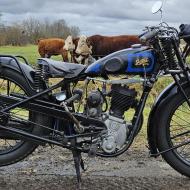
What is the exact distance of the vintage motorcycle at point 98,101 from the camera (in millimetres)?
4602

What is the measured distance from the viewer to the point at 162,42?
4578mm

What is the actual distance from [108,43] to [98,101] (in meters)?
20.6

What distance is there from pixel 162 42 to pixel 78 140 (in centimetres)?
119

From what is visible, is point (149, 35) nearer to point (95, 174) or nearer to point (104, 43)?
point (95, 174)

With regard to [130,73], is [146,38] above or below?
above

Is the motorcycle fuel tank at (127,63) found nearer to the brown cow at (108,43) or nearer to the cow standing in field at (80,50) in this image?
the cow standing in field at (80,50)

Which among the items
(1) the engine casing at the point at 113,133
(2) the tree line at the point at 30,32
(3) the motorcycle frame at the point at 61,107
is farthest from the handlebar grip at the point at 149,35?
(2) the tree line at the point at 30,32

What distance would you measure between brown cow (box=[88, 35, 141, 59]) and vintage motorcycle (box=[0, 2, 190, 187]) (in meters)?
19.9

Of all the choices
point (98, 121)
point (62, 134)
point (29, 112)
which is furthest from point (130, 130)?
point (29, 112)

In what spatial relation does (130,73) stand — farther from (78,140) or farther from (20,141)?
(20,141)

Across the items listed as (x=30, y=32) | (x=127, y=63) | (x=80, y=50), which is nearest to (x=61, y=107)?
(x=127, y=63)

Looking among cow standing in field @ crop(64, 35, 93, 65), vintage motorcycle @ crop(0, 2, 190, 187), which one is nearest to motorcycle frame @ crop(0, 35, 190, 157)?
vintage motorcycle @ crop(0, 2, 190, 187)

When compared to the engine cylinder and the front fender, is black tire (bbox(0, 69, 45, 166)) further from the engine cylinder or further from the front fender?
the front fender

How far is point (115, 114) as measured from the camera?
15.5ft
